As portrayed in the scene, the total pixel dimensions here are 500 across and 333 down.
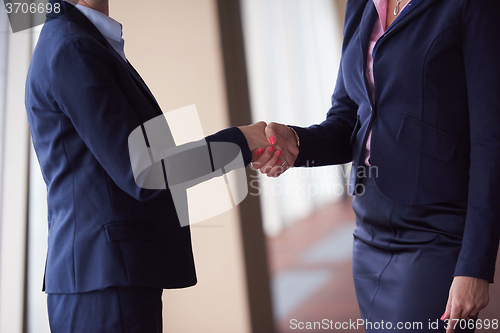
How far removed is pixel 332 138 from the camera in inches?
52.7

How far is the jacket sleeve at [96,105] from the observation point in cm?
89

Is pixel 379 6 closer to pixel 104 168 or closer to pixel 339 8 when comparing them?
pixel 104 168

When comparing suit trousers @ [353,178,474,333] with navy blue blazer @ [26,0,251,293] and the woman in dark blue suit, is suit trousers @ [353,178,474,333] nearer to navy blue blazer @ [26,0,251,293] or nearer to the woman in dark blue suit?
the woman in dark blue suit

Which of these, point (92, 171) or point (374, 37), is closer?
point (92, 171)

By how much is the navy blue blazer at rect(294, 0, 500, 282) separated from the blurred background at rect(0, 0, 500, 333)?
5.85 ft

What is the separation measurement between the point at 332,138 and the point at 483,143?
49 centimetres

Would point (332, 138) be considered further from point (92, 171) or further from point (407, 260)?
point (92, 171)

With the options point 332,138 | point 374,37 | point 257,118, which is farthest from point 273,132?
point 257,118

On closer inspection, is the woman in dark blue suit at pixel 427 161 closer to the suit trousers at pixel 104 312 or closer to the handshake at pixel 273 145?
the handshake at pixel 273 145

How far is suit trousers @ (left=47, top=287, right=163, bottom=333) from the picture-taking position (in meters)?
0.91

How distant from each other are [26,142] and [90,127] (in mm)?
1912

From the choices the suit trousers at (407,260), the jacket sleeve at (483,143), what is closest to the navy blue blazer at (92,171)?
the suit trousers at (407,260)

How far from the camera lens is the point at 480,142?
35.6 inches

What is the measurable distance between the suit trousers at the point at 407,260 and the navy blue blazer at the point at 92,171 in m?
0.47
